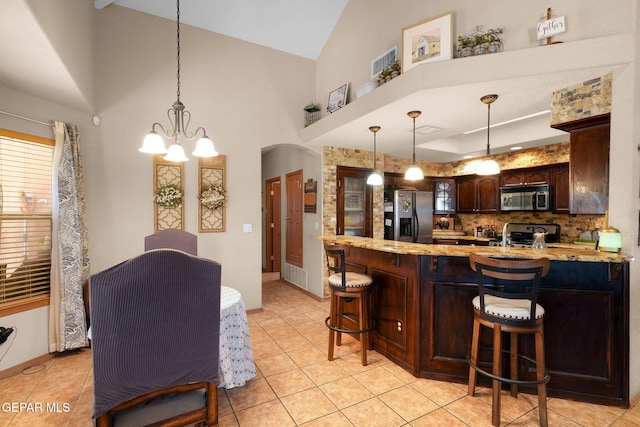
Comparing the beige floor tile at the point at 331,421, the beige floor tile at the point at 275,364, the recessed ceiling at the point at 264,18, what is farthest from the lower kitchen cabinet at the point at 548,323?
the recessed ceiling at the point at 264,18

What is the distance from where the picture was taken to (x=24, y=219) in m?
2.78

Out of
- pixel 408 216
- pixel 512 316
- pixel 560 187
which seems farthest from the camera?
pixel 408 216

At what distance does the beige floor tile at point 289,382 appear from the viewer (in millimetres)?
2406

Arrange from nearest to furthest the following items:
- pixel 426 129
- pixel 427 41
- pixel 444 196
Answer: pixel 427 41
pixel 426 129
pixel 444 196

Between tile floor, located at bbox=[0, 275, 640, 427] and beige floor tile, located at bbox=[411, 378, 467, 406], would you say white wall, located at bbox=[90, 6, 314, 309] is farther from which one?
beige floor tile, located at bbox=[411, 378, 467, 406]

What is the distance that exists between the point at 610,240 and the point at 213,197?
3.98 meters

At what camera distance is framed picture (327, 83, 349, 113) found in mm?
4098

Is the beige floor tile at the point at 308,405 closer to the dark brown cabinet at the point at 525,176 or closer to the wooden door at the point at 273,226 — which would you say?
the wooden door at the point at 273,226

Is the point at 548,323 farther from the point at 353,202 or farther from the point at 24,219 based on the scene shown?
the point at 24,219

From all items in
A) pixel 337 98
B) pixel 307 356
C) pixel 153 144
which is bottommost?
pixel 307 356

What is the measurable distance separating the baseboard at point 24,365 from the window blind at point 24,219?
54cm

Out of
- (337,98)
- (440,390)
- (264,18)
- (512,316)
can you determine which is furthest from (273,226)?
(512,316)

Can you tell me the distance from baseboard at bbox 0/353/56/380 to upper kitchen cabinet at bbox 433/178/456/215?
6.42 metres

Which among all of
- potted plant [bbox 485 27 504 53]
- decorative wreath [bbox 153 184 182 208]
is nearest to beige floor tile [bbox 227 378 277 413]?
decorative wreath [bbox 153 184 182 208]
